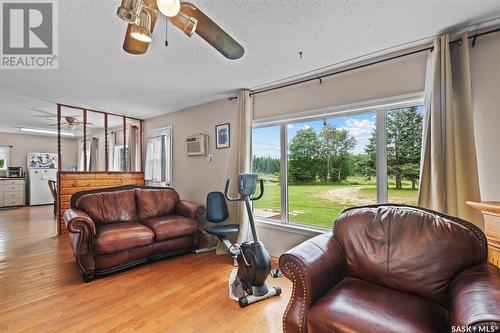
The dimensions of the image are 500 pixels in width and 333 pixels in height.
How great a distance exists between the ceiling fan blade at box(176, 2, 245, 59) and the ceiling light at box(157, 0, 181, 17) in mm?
100

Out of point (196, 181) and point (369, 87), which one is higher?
point (369, 87)

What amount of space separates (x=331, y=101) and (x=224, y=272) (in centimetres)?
231

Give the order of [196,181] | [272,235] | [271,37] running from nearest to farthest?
[271,37] < [272,235] < [196,181]

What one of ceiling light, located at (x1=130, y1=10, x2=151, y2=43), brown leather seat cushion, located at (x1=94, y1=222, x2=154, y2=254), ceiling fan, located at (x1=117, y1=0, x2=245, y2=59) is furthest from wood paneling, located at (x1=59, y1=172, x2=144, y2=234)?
ceiling light, located at (x1=130, y1=10, x2=151, y2=43)

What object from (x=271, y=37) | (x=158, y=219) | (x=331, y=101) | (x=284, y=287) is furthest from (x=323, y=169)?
(x=158, y=219)

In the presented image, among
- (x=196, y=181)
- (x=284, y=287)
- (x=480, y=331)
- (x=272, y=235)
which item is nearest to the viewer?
(x=480, y=331)

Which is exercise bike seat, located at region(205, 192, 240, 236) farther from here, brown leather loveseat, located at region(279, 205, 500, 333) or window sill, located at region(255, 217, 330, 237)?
brown leather loveseat, located at region(279, 205, 500, 333)

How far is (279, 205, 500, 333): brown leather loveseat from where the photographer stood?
105 centimetres

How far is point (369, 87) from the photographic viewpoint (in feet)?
7.83

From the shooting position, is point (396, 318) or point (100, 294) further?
point (100, 294)

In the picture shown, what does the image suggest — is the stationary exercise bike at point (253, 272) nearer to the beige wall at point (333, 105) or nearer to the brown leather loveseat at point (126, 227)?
the beige wall at point (333, 105)

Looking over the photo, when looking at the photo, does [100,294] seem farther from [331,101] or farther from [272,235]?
[331,101]

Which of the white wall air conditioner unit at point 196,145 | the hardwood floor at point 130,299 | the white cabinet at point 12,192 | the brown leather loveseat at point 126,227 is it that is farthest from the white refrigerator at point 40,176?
the white wall air conditioner unit at point 196,145

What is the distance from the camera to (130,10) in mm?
1075
